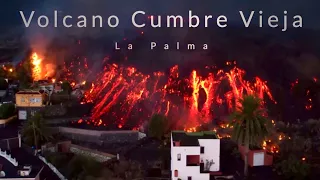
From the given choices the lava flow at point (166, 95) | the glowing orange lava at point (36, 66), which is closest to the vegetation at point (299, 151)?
the lava flow at point (166, 95)

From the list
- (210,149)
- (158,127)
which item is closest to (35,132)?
(158,127)

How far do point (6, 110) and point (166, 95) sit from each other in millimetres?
3782

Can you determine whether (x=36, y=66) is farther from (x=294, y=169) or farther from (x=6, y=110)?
(x=294, y=169)

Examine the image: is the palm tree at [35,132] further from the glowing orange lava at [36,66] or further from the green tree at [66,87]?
the glowing orange lava at [36,66]

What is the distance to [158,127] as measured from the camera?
10422 millimetres

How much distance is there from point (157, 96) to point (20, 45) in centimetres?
423

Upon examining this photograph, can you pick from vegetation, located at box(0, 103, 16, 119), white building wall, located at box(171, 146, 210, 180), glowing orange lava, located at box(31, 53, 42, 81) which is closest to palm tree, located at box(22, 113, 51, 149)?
vegetation, located at box(0, 103, 16, 119)

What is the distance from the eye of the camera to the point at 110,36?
48.0 feet

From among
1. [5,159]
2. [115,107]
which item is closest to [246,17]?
[115,107]

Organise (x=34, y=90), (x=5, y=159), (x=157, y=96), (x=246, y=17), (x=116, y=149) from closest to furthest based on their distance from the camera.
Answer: (x=5, y=159) → (x=116, y=149) → (x=34, y=90) → (x=157, y=96) → (x=246, y=17)

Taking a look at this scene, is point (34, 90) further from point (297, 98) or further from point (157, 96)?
point (297, 98)

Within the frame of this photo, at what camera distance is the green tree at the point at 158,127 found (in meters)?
10.4

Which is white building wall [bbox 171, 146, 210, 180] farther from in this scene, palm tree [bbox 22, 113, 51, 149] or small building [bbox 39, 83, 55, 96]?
small building [bbox 39, 83, 55, 96]

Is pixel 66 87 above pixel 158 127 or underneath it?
above
